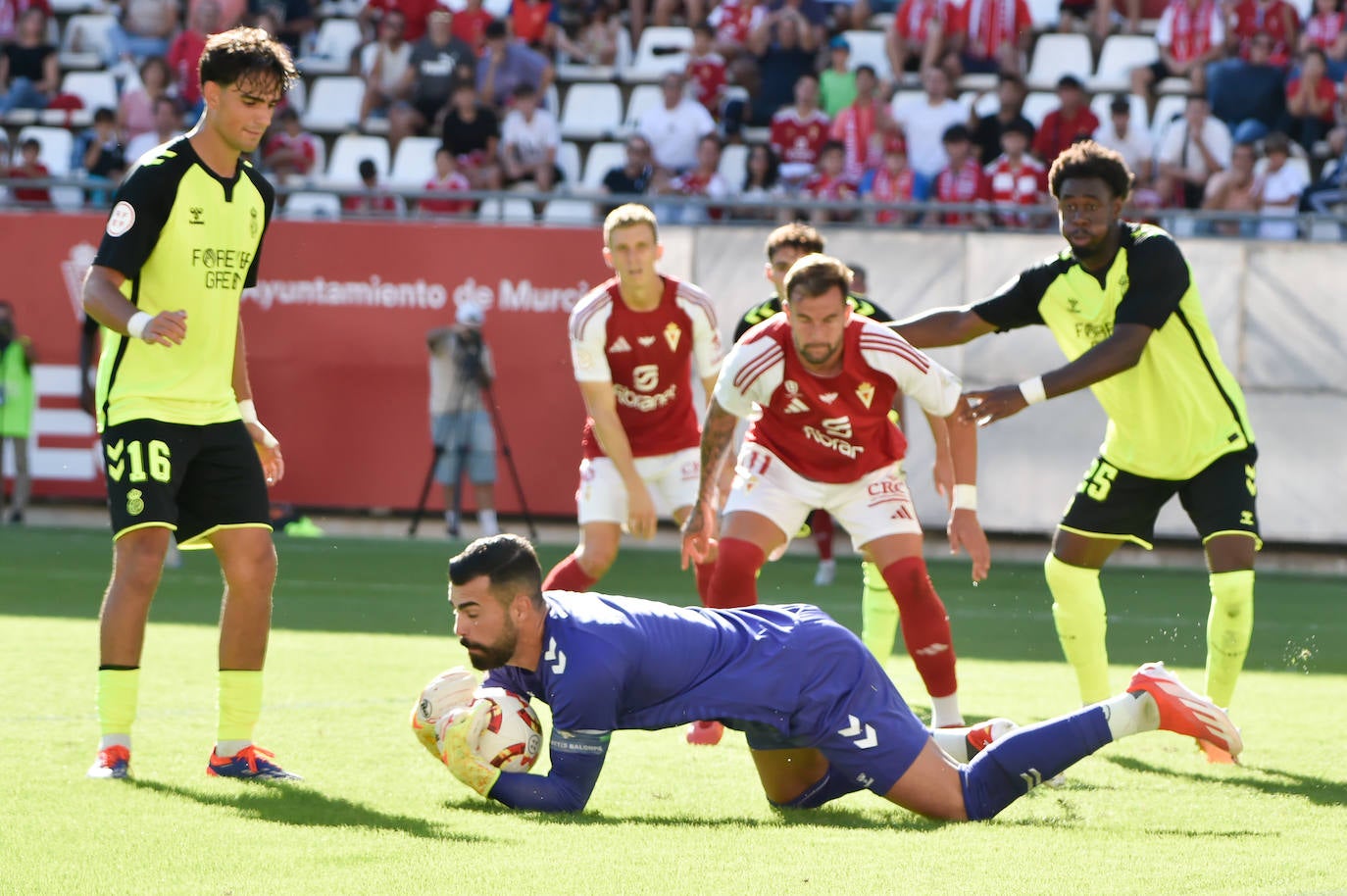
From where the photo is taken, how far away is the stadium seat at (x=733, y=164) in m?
17.9

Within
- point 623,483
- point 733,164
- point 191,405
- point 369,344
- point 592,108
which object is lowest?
point 369,344

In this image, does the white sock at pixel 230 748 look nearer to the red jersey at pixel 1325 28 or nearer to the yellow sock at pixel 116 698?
the yellow sock at pixel 116 698

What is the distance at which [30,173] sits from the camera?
1852cm

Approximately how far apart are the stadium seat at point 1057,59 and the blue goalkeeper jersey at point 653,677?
1397cm

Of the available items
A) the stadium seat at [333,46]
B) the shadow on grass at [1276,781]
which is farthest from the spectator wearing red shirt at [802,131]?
the shadow on grass at [1276,781]

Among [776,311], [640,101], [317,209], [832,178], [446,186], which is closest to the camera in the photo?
[776,311]

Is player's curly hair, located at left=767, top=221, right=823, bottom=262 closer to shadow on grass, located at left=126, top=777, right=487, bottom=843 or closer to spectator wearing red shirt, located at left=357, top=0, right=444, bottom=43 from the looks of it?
shadow on grass, located at left=126, top=777, right=487, bottom=843

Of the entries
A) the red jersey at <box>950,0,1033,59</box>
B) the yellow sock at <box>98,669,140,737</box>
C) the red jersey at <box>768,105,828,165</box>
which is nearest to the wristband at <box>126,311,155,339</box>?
the yellow sock at <box>98,669,140,737</box>

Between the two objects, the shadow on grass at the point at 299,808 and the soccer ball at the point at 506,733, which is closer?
the shadow on grass at the point at 299,808

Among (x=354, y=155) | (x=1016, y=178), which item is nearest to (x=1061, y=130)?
(x=1016, y=178)

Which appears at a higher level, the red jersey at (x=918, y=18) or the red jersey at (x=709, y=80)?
the red jersey at (x=918, y=18)

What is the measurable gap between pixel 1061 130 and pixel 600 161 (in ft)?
14.9

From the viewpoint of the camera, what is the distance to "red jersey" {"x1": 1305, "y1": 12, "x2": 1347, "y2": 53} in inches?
683

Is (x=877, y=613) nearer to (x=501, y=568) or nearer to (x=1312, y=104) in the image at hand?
(x=501, y=568)
